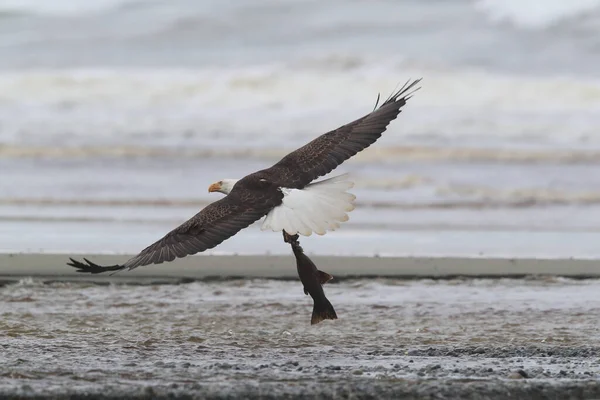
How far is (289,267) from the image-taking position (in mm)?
8969

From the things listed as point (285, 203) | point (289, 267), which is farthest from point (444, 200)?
point (285, 203)

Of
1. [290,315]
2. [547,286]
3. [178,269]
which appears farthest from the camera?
[178,269]

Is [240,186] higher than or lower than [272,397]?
higher

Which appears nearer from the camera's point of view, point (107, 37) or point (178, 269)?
point (178, 269)

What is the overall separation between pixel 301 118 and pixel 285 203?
1722 centimetres

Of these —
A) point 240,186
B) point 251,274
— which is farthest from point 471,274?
point 240,186

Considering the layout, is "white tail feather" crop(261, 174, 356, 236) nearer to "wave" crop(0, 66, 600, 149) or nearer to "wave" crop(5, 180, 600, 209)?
"wave" crop(5, 180, 600, 209)

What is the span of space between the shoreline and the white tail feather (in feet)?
7.92

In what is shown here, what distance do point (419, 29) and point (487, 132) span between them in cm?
1058

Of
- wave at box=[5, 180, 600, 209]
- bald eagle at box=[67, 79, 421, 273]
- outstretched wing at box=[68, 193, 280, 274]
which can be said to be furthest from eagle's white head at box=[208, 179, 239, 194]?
wave at box=[5, 180, 600, 209]

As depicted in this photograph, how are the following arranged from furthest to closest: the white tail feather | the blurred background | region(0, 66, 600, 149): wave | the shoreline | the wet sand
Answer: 1. region(0, 66, 600, 149): wave
2. the blurred background
3. the shoreline
4. the white tail feather
5. the wet sand

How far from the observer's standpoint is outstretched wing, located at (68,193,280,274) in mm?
5926

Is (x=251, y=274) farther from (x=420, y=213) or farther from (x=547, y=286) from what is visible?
(x=420, y=213)

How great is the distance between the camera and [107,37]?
31.9 m
